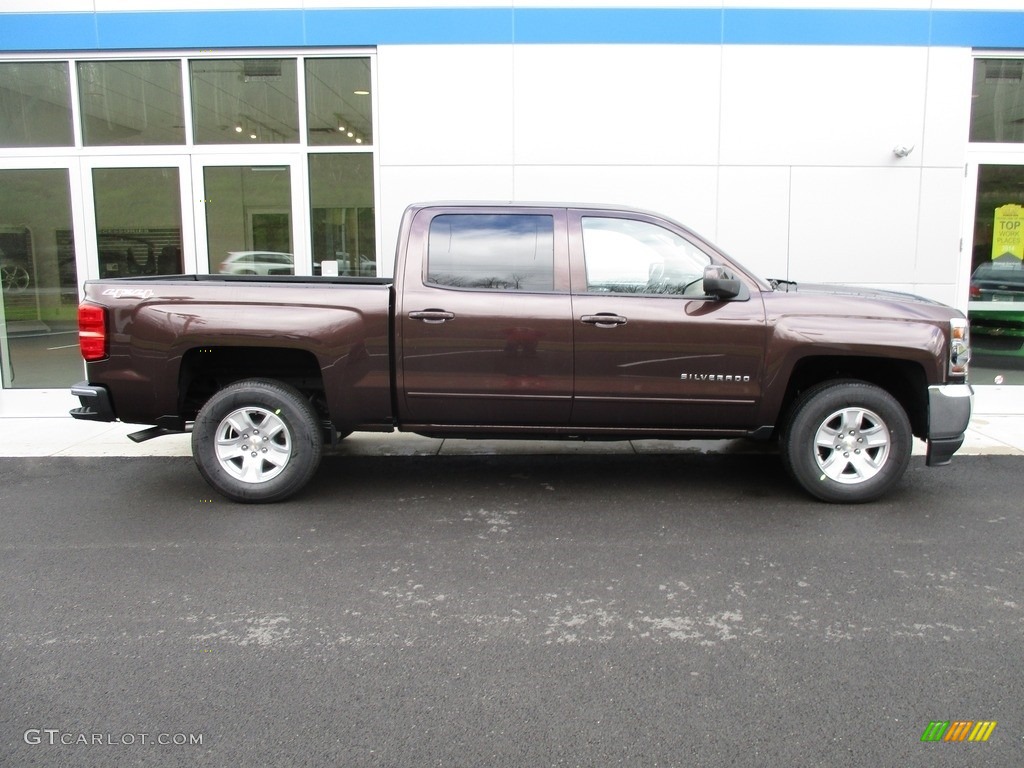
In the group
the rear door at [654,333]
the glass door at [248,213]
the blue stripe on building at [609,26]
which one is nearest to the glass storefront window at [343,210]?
the glass door at [248,213]

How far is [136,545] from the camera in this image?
176 inches

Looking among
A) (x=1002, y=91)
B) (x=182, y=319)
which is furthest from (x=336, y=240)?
(x=1002, y=91)

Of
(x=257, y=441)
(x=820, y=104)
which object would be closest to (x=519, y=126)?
(x=820, y=104)

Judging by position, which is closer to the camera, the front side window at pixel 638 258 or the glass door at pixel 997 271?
the front side window at pixel 638 258

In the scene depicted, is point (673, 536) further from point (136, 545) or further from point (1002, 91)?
point (1002, 91)

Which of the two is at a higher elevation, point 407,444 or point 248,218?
point 248,218

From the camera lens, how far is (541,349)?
493 centimetres

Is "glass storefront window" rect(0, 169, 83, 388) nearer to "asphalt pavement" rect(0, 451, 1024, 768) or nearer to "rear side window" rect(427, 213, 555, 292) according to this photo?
"asphalt pavement" rect(0, 451, 1024, 768)

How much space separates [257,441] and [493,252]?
6.70ft

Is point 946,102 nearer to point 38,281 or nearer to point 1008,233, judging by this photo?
point 1008,233

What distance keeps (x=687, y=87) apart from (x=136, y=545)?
7123mm

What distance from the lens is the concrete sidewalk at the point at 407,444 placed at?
6676 millimetres

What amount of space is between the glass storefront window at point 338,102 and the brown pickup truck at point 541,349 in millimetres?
4180

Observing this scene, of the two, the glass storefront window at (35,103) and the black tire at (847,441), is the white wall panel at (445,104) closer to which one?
the glass storefront window at (35,103)
